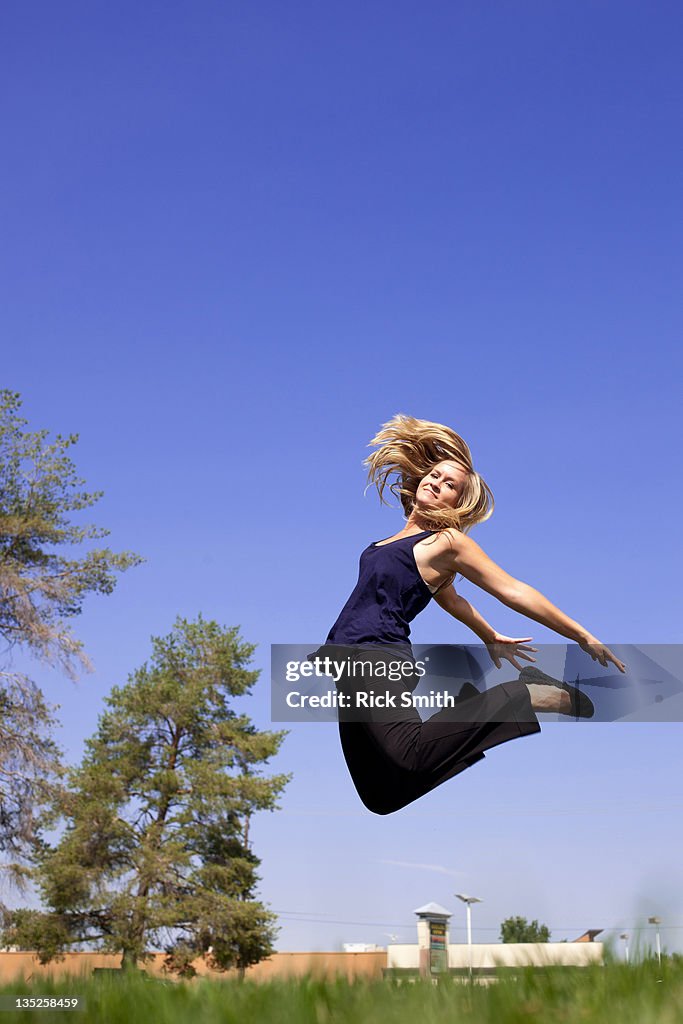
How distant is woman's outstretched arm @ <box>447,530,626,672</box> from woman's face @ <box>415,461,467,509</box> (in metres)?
0.39

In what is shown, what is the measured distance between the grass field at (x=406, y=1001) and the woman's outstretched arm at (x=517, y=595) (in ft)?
5.55

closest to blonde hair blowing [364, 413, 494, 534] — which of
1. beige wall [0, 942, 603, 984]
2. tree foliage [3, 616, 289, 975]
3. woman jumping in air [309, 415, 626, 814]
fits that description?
woman jumping in air [309, 415, 626, 814]

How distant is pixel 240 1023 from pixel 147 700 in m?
29.2

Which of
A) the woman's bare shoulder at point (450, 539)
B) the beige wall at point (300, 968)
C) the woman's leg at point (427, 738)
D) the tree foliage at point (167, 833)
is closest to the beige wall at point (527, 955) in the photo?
the beige wall at point (300, 968)

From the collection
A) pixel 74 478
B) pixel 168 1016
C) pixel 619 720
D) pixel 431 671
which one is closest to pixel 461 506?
pixel 431 671

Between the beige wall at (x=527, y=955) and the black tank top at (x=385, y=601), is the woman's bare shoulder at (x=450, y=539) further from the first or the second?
the beige wall at (x=527, y=955)

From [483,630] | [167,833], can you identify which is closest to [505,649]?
[483,630]

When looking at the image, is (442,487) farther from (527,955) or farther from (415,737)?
(527,955)

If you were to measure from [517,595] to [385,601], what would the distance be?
63 cm

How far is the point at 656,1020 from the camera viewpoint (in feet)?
5.60

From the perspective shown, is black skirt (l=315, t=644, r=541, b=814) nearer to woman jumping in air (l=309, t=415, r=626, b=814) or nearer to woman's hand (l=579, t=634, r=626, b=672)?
woman jumping in air (l=309, t=415, r=626, b=814)

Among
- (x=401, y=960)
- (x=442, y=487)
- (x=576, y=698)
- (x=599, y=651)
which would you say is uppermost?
(x=442, y=487)

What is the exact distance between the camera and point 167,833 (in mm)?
28438

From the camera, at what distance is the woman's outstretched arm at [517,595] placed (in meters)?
4.20
